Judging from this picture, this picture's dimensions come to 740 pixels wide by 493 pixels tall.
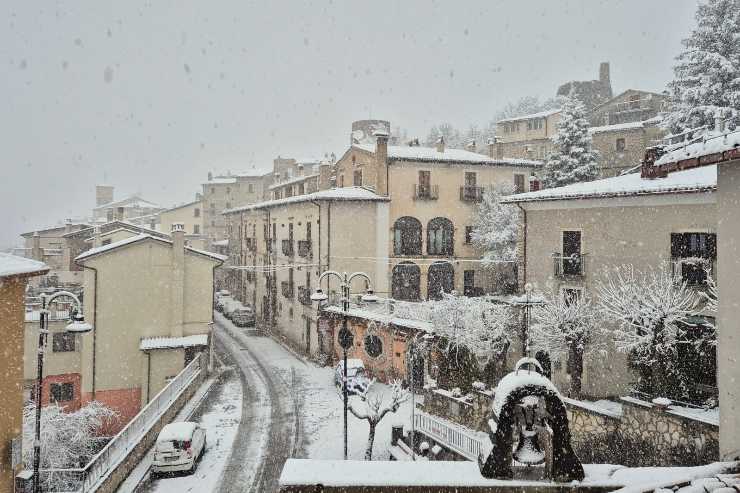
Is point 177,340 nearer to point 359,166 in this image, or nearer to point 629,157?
point 359,166

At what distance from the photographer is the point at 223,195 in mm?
75750

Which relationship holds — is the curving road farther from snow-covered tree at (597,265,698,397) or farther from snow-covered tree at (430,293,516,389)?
snow-covered tree at (597,265,698,397)

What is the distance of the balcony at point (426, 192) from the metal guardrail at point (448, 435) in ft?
59.0

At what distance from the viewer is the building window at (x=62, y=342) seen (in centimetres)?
2598

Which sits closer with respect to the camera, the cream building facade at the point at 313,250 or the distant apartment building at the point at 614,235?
the distant apartment building at the point at 614,235

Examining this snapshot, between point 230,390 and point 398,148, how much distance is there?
18.9m

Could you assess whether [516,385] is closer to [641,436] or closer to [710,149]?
[710,149]

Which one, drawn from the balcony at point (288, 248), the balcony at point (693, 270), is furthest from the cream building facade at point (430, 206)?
the balcony at point (693, 270)

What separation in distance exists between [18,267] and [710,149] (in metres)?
9.35

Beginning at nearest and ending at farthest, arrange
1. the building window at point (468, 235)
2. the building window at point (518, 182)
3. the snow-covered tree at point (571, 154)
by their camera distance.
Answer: the building window at point (468, 235) → the snow-covered tree at point (571, 154) → the building window at point (518, 182)

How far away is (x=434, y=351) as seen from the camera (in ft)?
69.8

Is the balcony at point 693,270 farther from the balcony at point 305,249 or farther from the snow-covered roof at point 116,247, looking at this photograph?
the balcony at point 305,249

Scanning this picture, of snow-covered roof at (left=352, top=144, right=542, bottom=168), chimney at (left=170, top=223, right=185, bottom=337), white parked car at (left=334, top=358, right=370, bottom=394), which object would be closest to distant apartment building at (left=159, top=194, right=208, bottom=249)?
snow-covered roof at (left=352, top=144, right=542, bottom=168)

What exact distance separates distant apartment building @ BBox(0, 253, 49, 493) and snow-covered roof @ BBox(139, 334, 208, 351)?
15384mm
